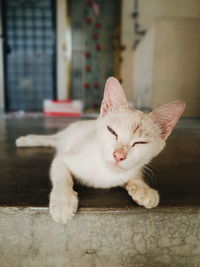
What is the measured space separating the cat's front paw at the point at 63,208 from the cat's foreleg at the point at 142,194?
19 centimetres

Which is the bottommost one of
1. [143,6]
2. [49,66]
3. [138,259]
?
[138,259]

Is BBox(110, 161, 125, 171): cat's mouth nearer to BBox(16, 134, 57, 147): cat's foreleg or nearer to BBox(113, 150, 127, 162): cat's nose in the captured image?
BBox(113, 150, 127, 162): cat's nose

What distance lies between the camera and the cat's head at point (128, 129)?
2.56 feet

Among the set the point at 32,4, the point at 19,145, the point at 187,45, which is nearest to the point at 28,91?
the point at 32,4

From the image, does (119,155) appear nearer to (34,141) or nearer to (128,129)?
(128,129)

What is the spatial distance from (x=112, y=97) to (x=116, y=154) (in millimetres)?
288

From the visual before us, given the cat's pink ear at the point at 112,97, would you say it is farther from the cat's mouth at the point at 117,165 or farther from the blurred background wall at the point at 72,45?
the blurred background wall at the point at 72,45

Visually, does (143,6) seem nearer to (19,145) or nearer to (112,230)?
(19,145)

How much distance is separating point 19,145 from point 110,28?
4575 mm

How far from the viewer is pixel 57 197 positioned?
733mm

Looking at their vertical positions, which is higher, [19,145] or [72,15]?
[72,15]

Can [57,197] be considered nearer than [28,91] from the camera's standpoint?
Yes

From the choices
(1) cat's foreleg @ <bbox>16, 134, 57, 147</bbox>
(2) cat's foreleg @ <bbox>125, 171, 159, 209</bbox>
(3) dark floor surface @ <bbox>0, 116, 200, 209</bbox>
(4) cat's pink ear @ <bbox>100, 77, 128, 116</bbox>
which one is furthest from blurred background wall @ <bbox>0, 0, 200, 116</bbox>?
(2) cat's foreleg @ <bbox>125, 171, 159, 209</bbox>

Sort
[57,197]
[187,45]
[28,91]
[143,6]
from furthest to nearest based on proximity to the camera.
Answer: [28,91]
[143,6]
[187,45]
[57,197]
